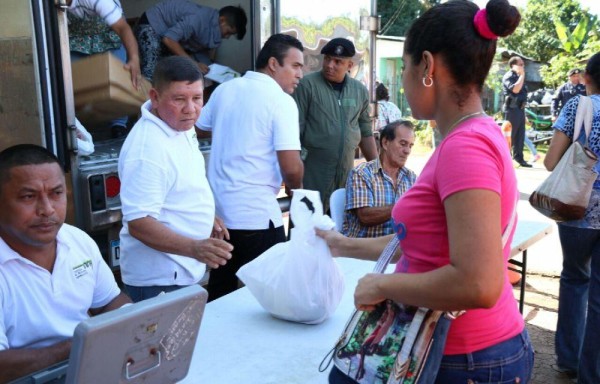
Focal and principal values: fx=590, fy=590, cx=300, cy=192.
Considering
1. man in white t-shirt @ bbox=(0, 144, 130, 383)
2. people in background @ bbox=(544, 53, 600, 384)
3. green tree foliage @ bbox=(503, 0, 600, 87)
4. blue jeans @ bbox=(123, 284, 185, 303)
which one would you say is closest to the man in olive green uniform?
people in background @ bbox=(544, 53, 600, 384)

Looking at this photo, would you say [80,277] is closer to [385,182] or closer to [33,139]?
[33,139]

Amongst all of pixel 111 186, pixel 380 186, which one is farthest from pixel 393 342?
pixel 380 186

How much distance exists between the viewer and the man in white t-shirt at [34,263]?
1518mm

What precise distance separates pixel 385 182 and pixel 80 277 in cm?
190

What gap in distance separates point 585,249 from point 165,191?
2.08m

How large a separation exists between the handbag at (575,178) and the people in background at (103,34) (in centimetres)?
224

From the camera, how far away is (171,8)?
402 centimetres

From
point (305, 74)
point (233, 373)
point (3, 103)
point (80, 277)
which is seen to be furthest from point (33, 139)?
point (305, 74)

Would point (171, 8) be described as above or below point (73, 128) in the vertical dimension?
above

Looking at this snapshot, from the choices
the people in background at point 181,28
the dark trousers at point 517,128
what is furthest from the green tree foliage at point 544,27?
the people in background at point 181,28

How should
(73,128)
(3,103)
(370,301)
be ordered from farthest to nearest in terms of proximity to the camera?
(73,128)
(3,103)
(370,301)

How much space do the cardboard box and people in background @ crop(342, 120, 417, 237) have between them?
4.25ft

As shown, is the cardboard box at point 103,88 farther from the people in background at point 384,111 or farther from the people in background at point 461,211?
the people in background at point 384,111

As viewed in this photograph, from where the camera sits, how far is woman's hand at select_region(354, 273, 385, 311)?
123 cm
